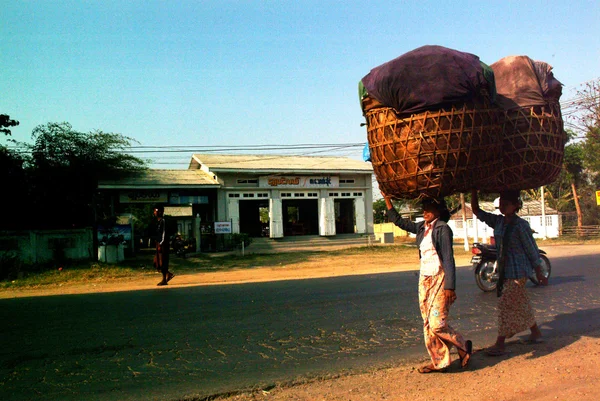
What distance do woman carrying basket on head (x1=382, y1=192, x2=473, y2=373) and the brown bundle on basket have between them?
0.65 metres

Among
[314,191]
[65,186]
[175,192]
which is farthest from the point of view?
[314,191]

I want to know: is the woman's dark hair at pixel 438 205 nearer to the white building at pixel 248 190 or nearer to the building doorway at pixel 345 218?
the white building at pixel 248 190

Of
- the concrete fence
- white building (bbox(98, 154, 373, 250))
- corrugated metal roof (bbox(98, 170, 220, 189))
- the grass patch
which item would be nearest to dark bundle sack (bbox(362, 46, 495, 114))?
the grass patch

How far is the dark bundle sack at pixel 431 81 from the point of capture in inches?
153

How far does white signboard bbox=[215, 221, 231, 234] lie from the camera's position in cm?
2292

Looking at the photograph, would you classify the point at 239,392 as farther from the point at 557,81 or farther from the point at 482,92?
the point at 557,81

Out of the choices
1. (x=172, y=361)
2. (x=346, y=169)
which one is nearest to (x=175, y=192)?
(x=346, y=169)

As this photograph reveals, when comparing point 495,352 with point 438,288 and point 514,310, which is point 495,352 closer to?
point 514,310

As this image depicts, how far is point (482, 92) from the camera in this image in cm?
404

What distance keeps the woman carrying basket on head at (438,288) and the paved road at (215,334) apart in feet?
2.46

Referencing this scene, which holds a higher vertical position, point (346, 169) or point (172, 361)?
point (346, 169)

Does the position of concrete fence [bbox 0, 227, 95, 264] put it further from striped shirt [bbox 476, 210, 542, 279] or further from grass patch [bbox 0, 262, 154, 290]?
striped shirt [bbox 476, 210, 542, 279]

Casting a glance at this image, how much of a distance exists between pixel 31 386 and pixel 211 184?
74.3 ft

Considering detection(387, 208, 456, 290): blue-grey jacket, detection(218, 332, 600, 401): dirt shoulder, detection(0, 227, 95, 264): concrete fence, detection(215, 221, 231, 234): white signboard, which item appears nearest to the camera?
detection(218, 332, 600, 401): dirt shoulder
